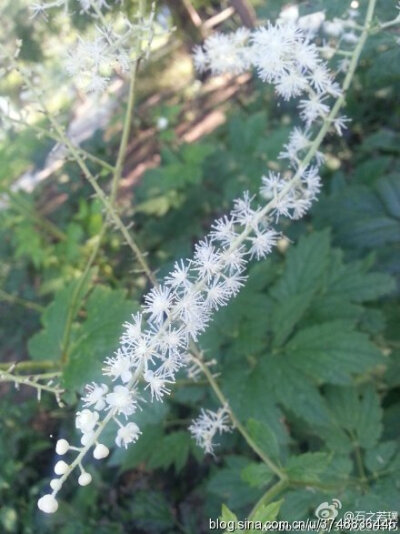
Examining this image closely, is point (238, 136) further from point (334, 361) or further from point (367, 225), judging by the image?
point (334, 361)

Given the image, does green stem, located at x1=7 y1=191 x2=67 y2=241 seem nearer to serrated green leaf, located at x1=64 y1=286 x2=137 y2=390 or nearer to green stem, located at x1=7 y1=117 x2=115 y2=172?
serrated green leaf, located at x1=64 y1=286 x2=137 y2=390

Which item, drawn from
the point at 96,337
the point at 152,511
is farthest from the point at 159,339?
the point at 152,511

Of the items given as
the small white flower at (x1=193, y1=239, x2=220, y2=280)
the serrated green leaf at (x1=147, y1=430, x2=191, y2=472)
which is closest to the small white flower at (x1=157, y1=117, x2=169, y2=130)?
the serrated green leaf at (x1=147, y1=430, x2=191, y2=472)

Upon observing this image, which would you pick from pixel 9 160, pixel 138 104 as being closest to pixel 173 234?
pixel 9 160

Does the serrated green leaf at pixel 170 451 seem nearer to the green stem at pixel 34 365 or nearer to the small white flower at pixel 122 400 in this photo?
the green stem at pixel 34 365

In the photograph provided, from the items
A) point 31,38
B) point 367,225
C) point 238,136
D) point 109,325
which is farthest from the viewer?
point 31,38
